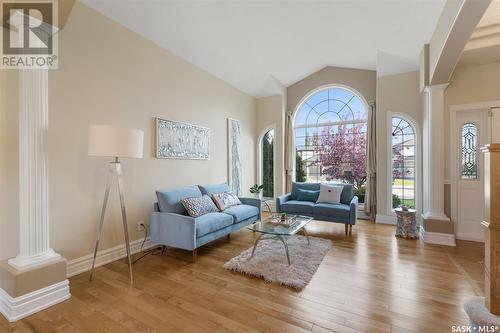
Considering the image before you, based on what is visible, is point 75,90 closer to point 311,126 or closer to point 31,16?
point 31,16

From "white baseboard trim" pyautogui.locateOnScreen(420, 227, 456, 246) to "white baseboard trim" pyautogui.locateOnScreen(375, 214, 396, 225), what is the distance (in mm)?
923

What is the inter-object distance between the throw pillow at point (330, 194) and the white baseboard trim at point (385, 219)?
1.15 metres

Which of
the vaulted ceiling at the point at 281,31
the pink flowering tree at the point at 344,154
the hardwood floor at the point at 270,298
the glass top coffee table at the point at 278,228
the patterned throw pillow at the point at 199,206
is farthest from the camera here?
the pink flowering tree at the point at 344,154

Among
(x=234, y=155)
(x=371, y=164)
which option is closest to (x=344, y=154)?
(x=371, y=164)

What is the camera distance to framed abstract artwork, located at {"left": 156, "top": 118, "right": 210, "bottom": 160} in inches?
143

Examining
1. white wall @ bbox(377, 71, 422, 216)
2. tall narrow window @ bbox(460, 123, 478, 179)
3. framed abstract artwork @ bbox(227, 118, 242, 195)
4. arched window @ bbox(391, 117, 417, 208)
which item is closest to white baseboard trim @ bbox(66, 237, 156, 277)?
framed abstract artwork @ bbox(227, 118, 242, 195)

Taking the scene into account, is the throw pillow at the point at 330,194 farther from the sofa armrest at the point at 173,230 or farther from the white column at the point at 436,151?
the sofa armrest at the point at 173,230

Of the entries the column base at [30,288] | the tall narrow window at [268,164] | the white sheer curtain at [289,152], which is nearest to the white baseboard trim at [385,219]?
the white sheer curtain at [289,152]

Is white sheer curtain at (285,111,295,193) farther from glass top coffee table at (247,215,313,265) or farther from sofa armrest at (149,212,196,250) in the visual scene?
sofa armrest at (149,212,196,250)

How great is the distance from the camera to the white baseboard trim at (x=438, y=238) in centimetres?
358

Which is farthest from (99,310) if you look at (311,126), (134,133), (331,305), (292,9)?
(311,126)

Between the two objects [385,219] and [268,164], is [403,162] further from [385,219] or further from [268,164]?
[268,164]

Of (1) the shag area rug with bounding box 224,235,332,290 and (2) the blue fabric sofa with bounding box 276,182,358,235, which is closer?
(1) the shag area rug with bounding box 224,235,332,290

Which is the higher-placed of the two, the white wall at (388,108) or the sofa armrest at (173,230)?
the white wall at (388,108)
